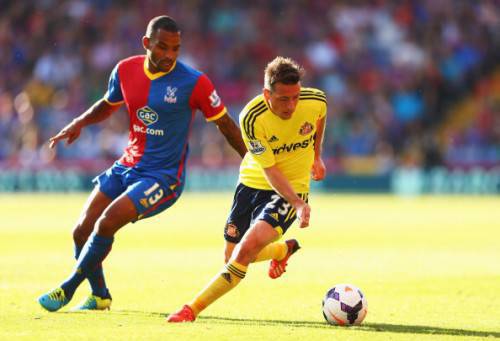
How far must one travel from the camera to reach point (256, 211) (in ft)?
30.0

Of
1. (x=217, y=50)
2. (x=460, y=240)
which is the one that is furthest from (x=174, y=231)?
(x=217, y=50)

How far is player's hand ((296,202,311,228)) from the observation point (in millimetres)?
8094

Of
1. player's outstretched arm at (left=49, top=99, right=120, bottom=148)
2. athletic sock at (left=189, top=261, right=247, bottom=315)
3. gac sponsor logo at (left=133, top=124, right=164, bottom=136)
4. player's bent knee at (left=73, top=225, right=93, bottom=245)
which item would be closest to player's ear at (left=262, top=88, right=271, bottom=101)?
gac sponsor logo at (left=133, top=124, right=164, bottom=136)

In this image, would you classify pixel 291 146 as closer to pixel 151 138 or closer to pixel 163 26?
pixel 151 138

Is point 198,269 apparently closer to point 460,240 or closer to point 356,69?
point 460,240

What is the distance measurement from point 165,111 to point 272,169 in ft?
3.56

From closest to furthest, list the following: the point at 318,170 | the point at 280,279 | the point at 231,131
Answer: the point at 231,131 → the point at 318,170 → the point at 280,279

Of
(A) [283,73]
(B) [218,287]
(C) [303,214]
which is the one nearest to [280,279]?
(B) [218,287]

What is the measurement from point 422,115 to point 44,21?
11255 mm

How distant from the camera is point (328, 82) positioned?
31656mm

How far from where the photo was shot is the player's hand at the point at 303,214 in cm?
809

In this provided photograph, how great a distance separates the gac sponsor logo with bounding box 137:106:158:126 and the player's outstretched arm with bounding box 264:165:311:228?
110 centimetres

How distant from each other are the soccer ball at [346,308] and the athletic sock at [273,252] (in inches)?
52.2

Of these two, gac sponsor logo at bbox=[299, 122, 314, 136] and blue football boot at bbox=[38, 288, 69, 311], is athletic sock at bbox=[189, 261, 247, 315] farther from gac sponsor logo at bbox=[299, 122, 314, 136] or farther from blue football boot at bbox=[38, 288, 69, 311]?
gac sponsor logo at bbox=[299, 122, 314, 136]
